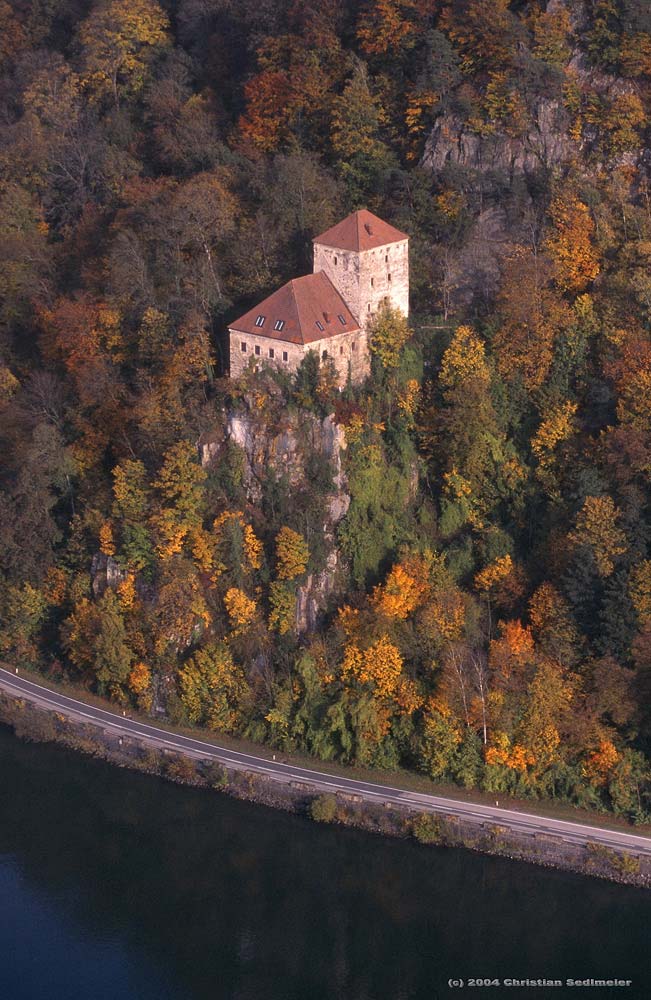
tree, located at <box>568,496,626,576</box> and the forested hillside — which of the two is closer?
tree, located at <box>568,496,626,576</box>

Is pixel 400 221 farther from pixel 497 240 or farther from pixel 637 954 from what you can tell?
pixel 637 954

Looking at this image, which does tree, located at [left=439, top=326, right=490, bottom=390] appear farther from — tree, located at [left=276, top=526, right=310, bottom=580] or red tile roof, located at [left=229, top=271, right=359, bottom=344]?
tree, located at [left=276, top=526, right=310, bottom=580]

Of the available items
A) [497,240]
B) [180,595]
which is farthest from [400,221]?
[180,595]

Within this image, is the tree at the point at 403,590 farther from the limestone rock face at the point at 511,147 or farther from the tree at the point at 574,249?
the limestone rock face at the point at 511,147

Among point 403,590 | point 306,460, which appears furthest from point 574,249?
point 403,590

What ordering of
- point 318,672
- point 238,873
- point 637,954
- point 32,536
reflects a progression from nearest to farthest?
point 637,954 < point 238,873 < point 318,672 < point 32,536

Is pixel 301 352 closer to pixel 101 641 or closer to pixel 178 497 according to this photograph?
pixel 178 497

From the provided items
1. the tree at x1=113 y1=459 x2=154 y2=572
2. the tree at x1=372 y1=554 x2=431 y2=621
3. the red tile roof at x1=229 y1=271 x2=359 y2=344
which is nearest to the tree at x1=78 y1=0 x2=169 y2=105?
the red tile roof at x1=229 y1=271 x2=359 y2=344
